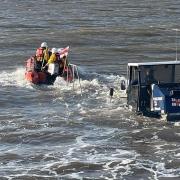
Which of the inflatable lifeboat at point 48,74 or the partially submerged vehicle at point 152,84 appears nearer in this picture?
the partially submerged vehicle at point 152,84

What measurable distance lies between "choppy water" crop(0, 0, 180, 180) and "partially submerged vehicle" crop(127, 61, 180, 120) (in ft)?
1.41

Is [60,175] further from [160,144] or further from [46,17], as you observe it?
[46,17]

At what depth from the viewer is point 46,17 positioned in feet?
181

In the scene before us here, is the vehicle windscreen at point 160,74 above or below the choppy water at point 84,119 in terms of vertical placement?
above

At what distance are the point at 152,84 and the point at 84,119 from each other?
2521 millimetres

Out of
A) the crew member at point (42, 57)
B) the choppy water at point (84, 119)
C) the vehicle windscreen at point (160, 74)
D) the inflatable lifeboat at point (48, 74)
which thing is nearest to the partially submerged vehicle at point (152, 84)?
the vehicle windscreen at point (160, 74)

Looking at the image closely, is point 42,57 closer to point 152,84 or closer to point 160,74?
point 160,74

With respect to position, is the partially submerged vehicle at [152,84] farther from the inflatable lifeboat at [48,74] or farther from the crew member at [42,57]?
the crew member at [42,57]

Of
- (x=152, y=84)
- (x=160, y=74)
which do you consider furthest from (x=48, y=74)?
(x=152, y=84)

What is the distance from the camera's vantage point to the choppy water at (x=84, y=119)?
16.0 meters

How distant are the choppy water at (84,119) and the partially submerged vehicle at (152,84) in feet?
1.41

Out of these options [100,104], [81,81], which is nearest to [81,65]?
[81,81]

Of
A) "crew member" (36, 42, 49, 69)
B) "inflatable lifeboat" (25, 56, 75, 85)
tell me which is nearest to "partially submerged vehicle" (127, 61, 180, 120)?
"inflatable lifeboat" (25, 56, 75, 85)

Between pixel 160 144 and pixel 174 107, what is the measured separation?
1.51m
